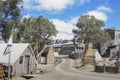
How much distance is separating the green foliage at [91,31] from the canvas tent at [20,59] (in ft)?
210

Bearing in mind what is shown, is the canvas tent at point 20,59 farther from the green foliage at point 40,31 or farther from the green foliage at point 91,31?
the green foliage at point 91,31

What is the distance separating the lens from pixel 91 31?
109438mm

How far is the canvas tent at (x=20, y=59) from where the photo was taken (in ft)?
133

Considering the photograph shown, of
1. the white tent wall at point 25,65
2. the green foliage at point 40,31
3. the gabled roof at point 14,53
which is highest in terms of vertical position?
the green foliage at point 40,31

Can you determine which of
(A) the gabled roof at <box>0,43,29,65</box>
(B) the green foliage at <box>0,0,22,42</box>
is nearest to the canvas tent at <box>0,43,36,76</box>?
(A) the gabled roof at <box>0,43,29,65</box>

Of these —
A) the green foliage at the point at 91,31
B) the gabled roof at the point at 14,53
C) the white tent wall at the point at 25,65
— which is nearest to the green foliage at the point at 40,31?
the green foliage at the point at 91,31

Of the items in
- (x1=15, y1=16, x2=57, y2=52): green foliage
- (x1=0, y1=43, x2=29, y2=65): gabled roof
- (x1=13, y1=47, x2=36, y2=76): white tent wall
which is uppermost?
(x1=15, y1=16, x2=57, y2=52): green foliage

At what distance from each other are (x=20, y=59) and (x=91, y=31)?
228ft

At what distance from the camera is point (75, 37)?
374 feet

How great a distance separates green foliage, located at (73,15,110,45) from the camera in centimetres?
10794

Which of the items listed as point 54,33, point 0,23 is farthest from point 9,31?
point 54,33

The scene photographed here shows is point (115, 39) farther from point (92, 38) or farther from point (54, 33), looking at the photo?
point (54, 33)

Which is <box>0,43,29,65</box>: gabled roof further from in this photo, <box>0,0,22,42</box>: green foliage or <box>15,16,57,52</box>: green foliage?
<box>15,16,57,52</box>: green foliage

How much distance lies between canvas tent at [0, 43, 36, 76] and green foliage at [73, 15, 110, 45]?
63987 mm
